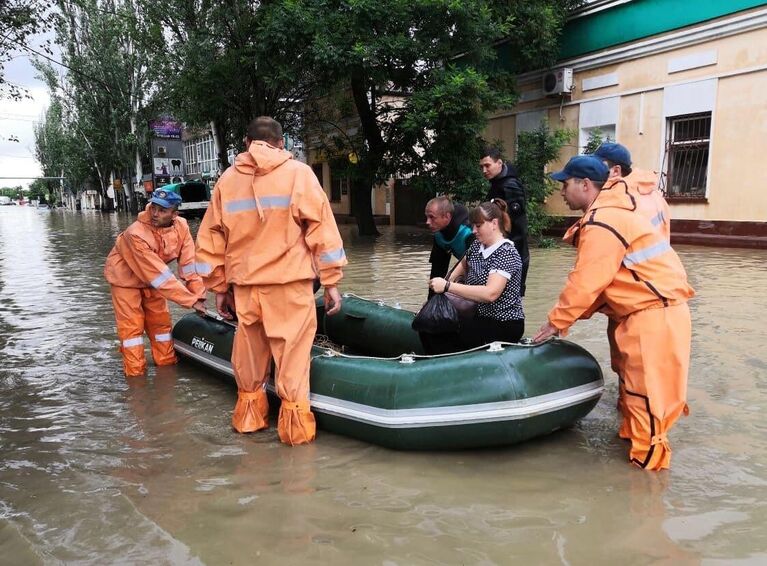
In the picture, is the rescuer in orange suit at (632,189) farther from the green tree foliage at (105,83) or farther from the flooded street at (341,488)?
the green tree foliage at (105,83)

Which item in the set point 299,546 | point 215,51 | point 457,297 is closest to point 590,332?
point 457,297

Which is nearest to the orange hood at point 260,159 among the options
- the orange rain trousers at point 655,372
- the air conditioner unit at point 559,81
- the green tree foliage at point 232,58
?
the orange rain trousers at point 655,372

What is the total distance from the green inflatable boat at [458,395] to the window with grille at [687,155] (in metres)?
11.6

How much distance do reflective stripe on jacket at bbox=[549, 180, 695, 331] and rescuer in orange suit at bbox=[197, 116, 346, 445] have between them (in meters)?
1.30

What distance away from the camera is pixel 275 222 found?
3.47 m

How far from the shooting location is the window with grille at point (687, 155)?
519 inches

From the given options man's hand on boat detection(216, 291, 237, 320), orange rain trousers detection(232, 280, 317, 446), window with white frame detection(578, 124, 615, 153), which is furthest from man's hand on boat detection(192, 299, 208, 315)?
window with white frame detection(578, 124, 615, 153)

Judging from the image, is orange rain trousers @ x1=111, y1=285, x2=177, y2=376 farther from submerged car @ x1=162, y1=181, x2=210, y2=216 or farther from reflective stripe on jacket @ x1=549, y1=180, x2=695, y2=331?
submerged car @ x1=162, y1=181, x2=210, y2=216

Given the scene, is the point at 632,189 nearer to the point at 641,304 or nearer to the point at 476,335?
the point at 641,304

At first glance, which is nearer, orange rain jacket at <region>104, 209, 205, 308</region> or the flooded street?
the flooded street

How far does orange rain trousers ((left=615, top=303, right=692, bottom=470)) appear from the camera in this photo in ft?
10.0

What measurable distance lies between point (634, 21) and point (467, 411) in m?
13.7

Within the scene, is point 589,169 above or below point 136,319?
above

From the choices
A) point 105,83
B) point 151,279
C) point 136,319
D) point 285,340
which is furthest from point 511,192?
point 105,83
